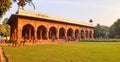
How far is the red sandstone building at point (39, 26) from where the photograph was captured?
4338 centimetres

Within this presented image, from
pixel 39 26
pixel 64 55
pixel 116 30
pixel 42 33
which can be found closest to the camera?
pixel 64 55

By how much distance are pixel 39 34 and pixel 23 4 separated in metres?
37.4

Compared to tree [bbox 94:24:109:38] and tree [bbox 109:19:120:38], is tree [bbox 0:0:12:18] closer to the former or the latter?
tree [bbox 109:19:120:38]

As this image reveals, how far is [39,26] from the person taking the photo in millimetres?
49750

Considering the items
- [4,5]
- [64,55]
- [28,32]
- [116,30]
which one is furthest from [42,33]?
[116,30]

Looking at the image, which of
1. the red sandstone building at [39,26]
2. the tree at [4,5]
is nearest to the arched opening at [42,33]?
the red sandstone building at [39,26]

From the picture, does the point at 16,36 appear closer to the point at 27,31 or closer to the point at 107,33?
the point at 27,31

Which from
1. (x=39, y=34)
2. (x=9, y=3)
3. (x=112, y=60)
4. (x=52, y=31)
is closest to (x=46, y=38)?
(x=39, y=34)

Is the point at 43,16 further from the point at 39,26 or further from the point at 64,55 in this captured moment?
the point at 64,55

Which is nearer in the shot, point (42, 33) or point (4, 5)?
point (4, 5)

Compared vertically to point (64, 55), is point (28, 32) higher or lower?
higher

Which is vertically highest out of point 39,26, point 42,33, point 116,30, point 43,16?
point 43,16

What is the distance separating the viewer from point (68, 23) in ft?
188

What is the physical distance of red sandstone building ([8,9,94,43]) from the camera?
142 ft
